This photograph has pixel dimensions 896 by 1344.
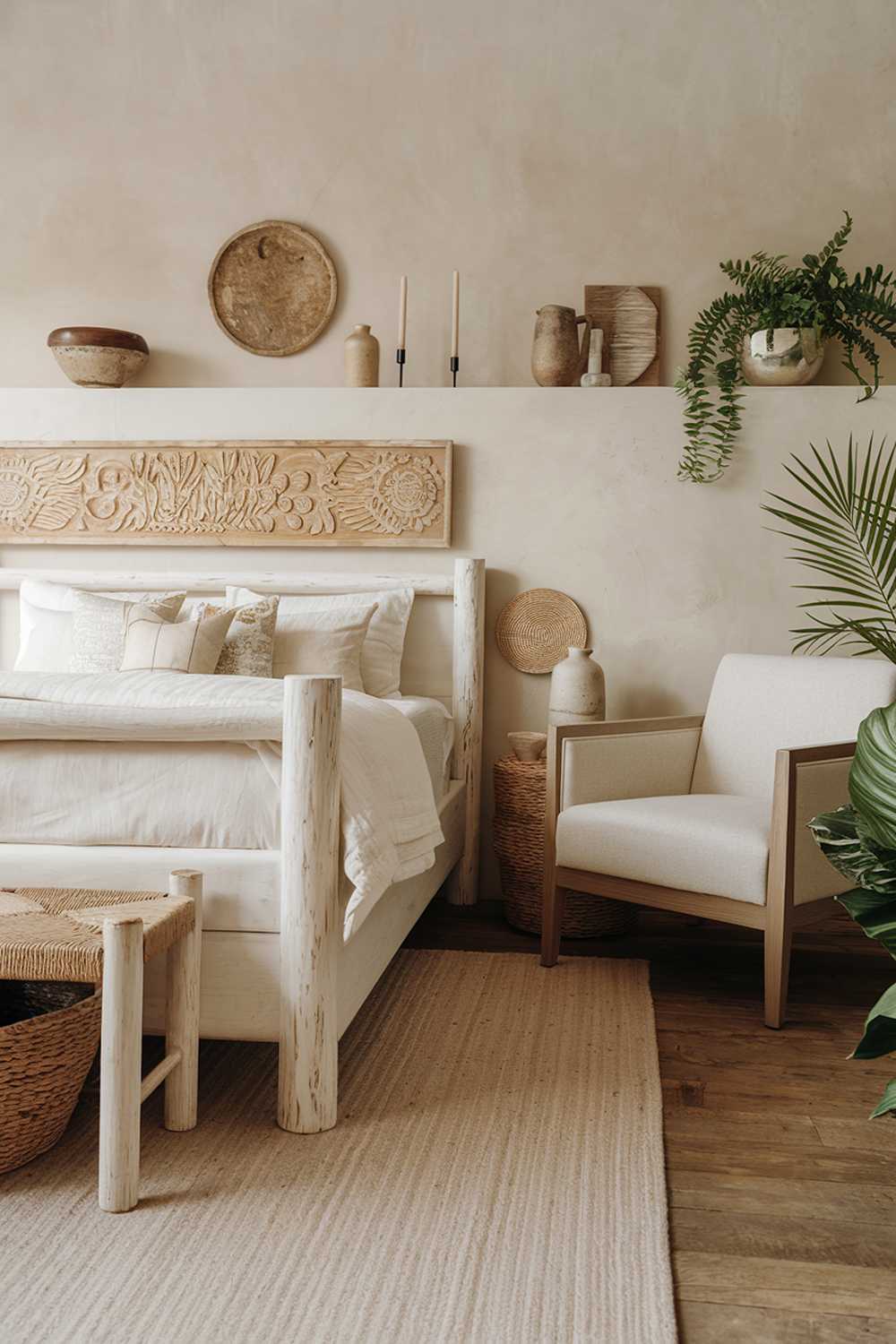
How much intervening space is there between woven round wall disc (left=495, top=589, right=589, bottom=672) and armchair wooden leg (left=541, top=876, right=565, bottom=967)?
36.8 inches

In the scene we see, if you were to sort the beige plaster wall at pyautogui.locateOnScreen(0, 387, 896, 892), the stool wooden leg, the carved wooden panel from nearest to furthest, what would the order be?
the stool wooden leg → the beige plaster wall at pyautogui.locateOnScreen(0, 387, 896, 892) → the carved wooden panel

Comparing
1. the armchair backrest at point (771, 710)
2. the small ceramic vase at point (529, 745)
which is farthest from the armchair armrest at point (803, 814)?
the small ceramic vase at point (529, 745)

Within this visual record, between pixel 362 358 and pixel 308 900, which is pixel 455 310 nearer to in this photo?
pixel 362 358

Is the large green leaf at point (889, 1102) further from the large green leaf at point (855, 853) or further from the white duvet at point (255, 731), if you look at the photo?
the white duvet at point (255, 731)

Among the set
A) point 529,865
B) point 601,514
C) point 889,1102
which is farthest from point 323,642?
point 889,1102

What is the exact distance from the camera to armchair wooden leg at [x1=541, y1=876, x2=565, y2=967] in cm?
303

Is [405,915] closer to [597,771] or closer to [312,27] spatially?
[597,771]

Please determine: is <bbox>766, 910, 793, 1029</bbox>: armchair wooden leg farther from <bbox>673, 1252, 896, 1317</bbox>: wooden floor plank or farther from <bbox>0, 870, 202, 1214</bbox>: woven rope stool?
<bbox>0, 870, 202, 1214</bbox>: woven rope stool

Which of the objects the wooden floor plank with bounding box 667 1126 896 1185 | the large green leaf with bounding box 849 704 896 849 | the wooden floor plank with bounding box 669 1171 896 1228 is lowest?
the wooden floor plank with bounding box 667 1126 896 1185

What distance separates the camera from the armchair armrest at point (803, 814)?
2.57 meters

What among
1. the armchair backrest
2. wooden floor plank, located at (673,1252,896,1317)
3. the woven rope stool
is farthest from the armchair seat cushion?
the woven rope stool

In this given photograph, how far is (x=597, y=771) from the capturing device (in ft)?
10.2

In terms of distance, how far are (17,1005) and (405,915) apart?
3.38 ft

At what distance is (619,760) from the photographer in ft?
10.4
